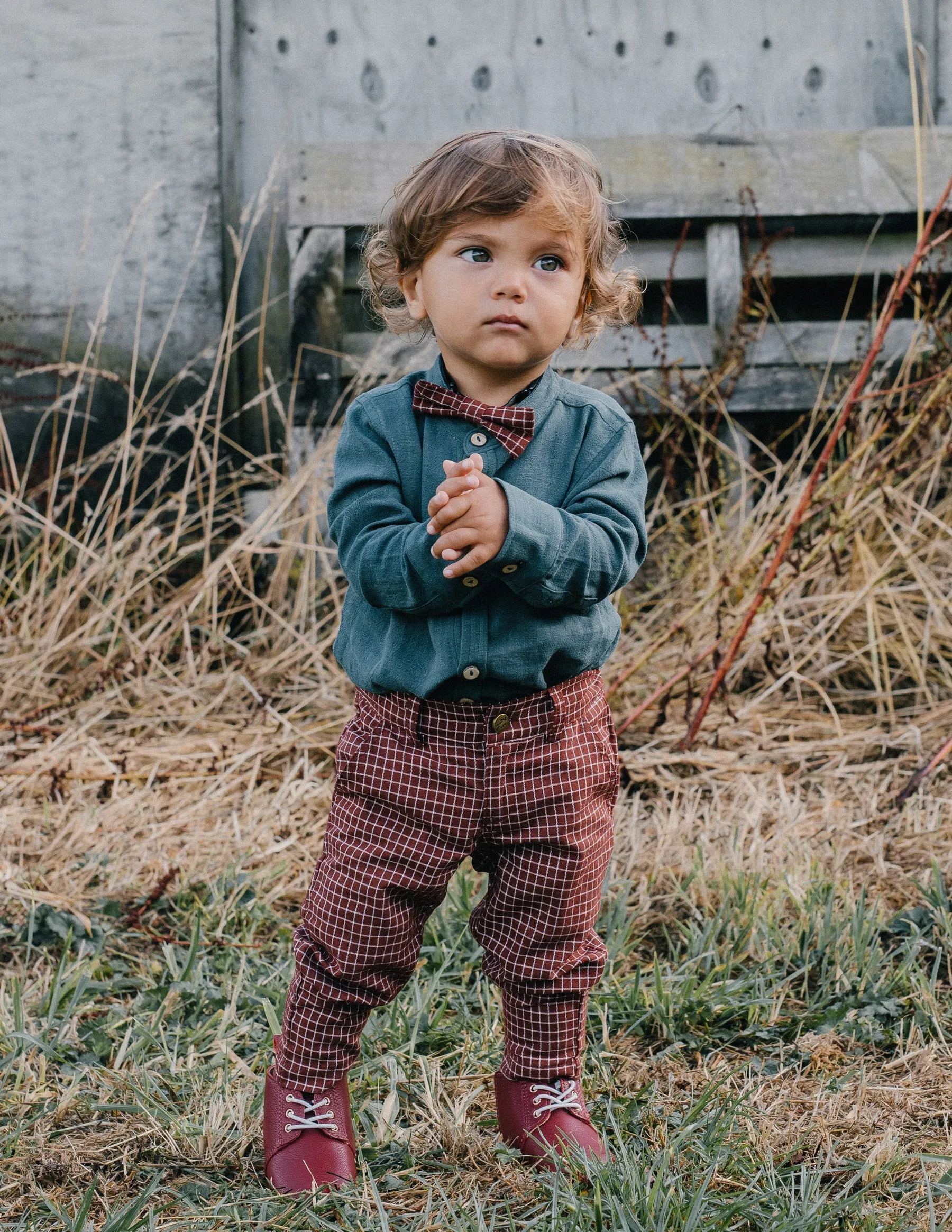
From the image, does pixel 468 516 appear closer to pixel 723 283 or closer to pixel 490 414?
pixel 490 414

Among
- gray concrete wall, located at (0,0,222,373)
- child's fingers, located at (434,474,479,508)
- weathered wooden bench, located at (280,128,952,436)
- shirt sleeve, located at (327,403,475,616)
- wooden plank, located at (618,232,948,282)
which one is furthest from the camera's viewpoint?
gray concrete wall, located at (0,0,222,373)

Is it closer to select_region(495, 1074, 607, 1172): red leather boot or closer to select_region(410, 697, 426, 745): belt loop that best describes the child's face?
select_region(410, 697, 426, 745): belt loop

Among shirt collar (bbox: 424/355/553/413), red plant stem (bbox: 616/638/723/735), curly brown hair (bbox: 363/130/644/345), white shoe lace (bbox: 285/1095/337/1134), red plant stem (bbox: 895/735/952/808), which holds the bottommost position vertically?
white shoe lace (bbox: 285/1095/337/1134)

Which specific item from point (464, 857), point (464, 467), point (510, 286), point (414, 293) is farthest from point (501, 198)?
point (464, 857)

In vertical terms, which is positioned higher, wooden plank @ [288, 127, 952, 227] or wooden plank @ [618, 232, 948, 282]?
wooden plank @ [288, 127, 952, 227]

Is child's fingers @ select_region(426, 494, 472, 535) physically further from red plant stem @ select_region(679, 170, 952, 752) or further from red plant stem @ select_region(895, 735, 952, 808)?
red plant stem @ select_region(895, 735, 952, 808)

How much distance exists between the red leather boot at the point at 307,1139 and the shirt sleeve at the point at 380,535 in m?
0.68

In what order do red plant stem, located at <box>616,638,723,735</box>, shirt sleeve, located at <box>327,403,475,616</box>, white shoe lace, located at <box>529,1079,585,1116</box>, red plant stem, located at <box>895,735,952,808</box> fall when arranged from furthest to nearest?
red plant stem, located at <box>616,638,723,735</box> → red plant stem, located at <box>895,735,952,808</box> → white shoe lace, located at <box>529,1079,585,1116</box> → shirt sleeve, located at <box>327,403,475,616</box>

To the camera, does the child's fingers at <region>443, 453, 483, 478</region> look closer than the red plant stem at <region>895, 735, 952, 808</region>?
Yes

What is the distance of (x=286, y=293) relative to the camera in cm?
416

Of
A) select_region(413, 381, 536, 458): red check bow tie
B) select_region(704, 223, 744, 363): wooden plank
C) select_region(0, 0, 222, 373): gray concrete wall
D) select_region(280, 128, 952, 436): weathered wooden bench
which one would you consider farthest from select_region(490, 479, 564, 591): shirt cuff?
select_region(0, 0, 222, 373): gray concrete wall

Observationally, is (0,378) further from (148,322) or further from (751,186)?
(751,186)

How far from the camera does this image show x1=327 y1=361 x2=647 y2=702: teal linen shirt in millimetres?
1504

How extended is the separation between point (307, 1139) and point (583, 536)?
0.88 m
